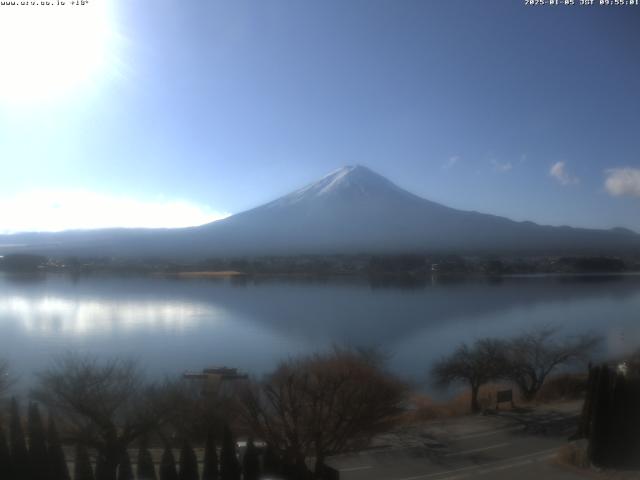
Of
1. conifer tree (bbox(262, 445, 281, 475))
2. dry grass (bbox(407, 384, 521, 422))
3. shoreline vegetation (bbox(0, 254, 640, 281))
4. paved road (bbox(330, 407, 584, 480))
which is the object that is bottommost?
dry grass (bbox(407, 384, 521, 422))

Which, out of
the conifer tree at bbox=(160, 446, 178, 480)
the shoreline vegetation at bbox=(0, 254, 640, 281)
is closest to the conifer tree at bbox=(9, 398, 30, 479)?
the conifer tree at bbox=(160, 446, 178, 480)

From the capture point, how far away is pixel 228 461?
9.42ft

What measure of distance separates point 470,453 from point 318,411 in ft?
3.62

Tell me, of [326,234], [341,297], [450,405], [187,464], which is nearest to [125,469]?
[187,464]

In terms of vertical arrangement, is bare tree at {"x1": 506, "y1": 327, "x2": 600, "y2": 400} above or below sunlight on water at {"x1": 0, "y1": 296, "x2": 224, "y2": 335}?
below

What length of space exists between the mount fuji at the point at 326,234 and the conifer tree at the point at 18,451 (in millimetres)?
9718

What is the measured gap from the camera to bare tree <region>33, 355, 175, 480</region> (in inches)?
117

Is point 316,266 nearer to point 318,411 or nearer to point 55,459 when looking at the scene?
point 318,411

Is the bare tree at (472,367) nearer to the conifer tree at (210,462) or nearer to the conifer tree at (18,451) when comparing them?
the conifer tree at (210,462)

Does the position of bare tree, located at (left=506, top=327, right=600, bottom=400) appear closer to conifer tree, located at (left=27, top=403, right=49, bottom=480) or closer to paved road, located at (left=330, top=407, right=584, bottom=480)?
paved road, located at (left=330, top=407, right=584, bottom=480)

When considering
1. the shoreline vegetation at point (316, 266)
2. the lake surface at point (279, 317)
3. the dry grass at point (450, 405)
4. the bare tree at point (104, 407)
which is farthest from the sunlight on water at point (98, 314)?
the dry grass at point (450, 405)

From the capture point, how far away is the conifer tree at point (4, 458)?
8.83 ft

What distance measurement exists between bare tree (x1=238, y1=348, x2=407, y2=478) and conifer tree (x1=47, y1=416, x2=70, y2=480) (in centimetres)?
100

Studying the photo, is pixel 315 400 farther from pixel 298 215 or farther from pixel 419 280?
pixel 298 215
